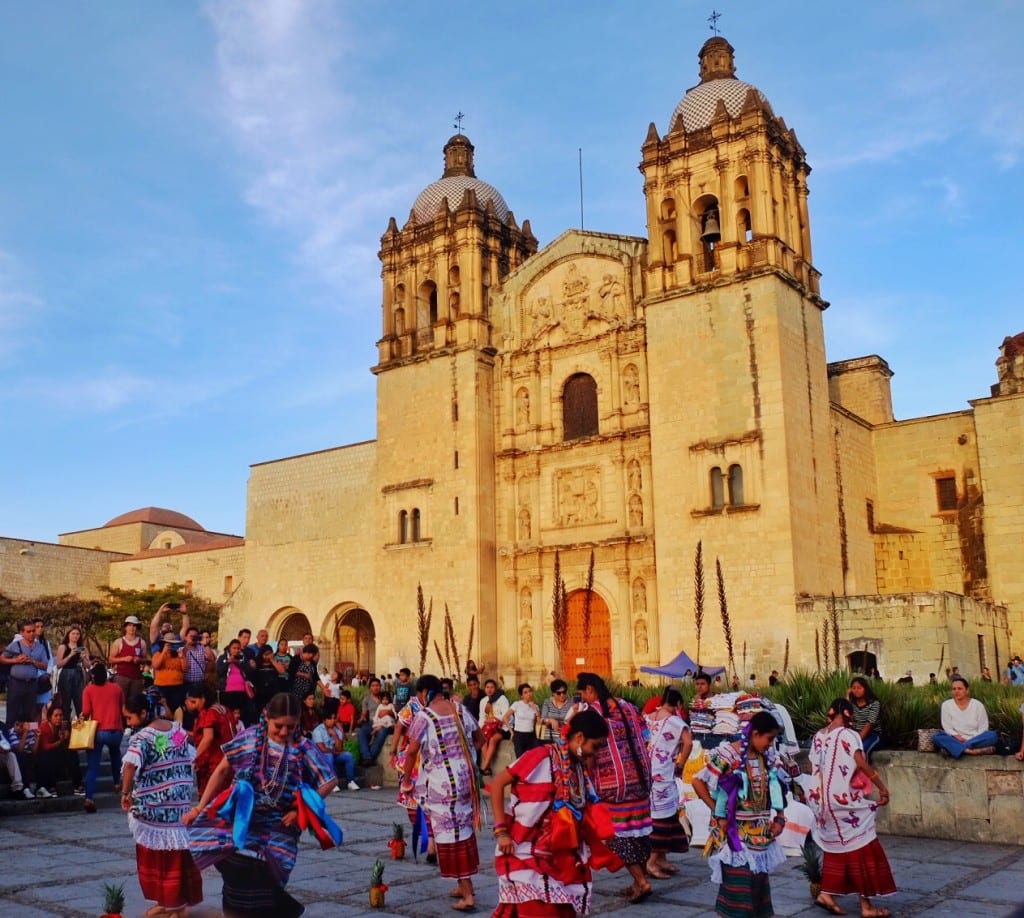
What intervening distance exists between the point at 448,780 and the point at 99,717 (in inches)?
221

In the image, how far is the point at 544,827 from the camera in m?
5.50

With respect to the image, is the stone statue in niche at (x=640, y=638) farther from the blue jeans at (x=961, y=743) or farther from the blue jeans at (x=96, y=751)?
the blue jeans at (x=96, y=751)

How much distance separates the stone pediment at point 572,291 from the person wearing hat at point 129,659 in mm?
17362

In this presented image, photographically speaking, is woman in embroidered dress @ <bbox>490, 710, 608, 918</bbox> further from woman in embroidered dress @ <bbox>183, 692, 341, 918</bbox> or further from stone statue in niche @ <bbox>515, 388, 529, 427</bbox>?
stone statue in niche @ <bbox>515, 388, 529, 427</bbox>

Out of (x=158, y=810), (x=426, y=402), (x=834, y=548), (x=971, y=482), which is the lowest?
(x=158, y=810)

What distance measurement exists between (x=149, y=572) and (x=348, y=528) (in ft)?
45.1

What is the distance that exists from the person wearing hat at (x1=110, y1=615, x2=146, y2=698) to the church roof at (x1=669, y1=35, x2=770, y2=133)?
65.8 feet

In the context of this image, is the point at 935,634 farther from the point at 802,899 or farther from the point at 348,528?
the point at 348,528

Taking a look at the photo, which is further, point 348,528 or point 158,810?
point 348,528

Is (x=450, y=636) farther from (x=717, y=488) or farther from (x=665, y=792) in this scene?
(x=665, y=792)

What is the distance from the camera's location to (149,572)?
42156 mm

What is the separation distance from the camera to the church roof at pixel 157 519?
5483 centimetres

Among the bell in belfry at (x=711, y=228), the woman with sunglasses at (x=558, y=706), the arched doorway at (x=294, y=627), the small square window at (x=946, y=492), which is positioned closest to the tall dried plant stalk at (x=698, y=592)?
the small square window at (x=946, y=492)

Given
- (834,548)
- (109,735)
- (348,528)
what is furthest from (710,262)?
(109,735)
